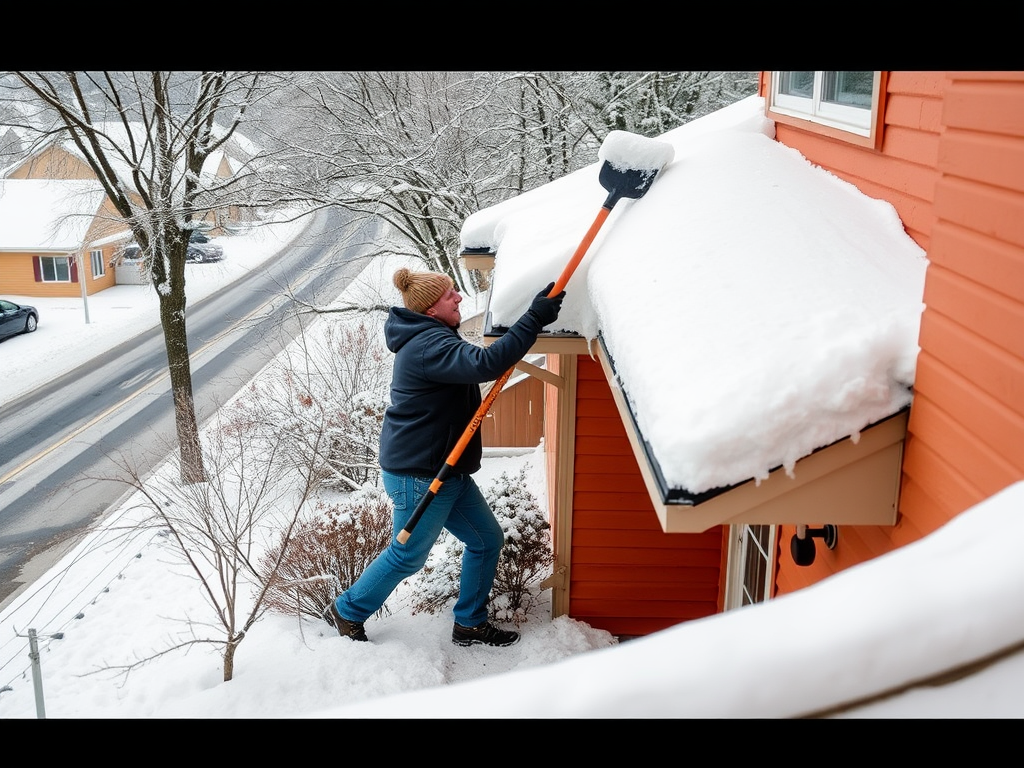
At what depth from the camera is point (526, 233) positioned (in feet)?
17.3

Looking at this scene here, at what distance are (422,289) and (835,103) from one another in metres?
2.19

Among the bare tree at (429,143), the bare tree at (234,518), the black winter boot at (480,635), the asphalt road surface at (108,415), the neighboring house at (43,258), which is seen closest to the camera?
the black winter boot at (480,635)

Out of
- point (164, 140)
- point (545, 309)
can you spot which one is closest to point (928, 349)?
point (545, 309)

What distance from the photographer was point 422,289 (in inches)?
175

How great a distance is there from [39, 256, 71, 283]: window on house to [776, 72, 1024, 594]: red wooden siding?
3199 cm

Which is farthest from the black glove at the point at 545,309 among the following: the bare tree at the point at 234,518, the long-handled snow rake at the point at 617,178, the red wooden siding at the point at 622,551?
the bare tree at the point at 234,518

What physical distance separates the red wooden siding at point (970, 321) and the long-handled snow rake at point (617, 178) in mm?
2162

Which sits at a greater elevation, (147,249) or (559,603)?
(147,249)

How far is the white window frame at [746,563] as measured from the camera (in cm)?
431

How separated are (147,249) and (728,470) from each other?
14144 millimetres

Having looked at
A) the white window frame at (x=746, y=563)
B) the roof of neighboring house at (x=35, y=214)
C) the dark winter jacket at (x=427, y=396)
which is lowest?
the roof of neighboring house at (x=35, y=214)

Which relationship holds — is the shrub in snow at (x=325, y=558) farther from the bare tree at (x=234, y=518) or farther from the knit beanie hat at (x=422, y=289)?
the knit beanie hat at (x=422, y=289)

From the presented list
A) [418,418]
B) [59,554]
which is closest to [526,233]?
[418,418]
